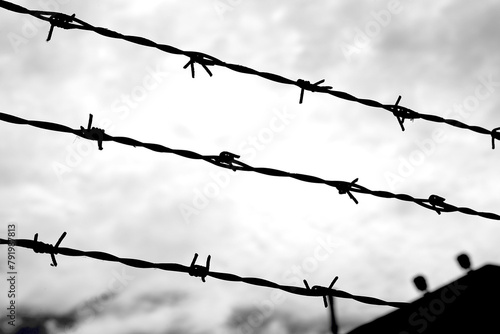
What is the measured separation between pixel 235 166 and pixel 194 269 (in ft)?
2.09

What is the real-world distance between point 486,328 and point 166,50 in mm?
2746

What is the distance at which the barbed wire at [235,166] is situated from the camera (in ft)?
8.50

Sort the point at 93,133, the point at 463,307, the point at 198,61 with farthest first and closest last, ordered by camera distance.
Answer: the point at 463,307 < the point at 198,61 < the point at 93,133

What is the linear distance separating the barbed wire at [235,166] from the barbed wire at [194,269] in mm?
551

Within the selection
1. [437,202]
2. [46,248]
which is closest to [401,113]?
[437,202]

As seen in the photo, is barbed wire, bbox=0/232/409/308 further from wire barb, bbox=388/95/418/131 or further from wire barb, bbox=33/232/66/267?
wire barb, bbox=388/95/418/131

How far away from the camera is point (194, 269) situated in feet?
9.33

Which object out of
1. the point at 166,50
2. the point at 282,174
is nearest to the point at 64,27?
the point at 166,50

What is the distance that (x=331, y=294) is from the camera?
3045 millimetres

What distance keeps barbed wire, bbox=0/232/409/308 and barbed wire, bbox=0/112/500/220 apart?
551 millimetres

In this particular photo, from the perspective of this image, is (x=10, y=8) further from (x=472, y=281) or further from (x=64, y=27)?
(x=472, y=281)

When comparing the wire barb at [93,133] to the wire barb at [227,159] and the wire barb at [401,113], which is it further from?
the wire barb at [401,113]

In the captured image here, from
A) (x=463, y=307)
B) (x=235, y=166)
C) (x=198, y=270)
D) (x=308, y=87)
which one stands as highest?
(x=308, y=87)

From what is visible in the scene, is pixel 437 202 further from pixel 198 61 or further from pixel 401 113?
pixel 198 61
